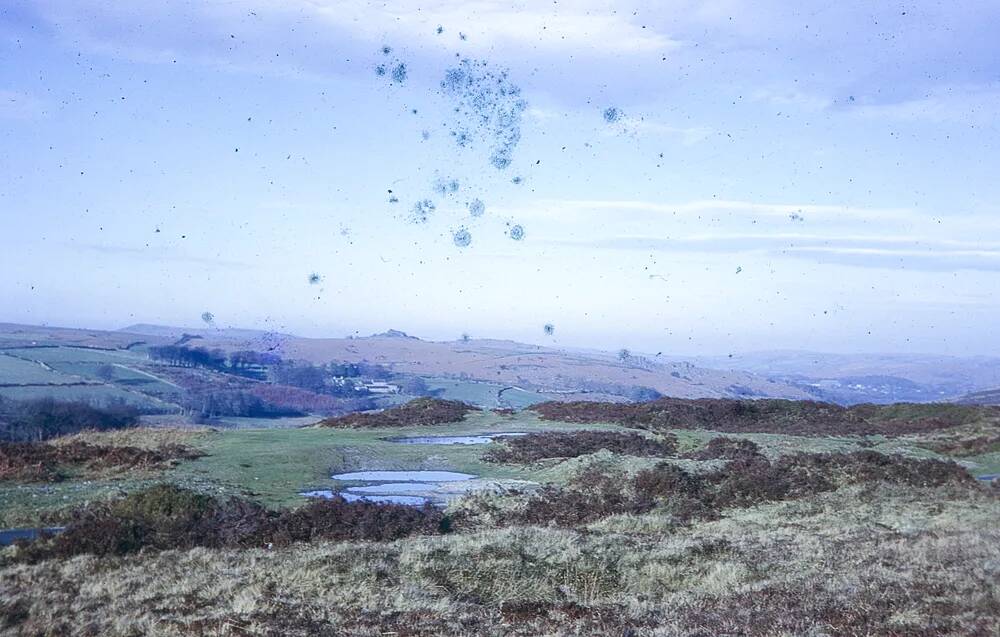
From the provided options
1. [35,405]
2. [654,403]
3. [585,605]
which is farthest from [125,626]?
[35,405]

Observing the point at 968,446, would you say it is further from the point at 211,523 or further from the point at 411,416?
the point at 211,523

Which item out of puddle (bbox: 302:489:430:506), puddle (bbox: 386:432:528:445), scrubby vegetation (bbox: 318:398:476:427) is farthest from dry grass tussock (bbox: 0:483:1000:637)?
scrubby vegetation (bbox: 318:398:476:427)

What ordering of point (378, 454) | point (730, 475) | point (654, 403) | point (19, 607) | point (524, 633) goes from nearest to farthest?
point (524, 633) → point (19, 607) → point (730, 475) → point (378, 454) → point (654, 403)

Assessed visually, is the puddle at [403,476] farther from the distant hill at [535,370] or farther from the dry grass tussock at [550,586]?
the distant hill at [535,370]

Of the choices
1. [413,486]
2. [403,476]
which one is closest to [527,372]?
[403,476]

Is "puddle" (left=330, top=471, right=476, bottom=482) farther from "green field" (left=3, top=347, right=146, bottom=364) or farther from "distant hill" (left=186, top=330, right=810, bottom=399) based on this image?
"green field" (left=3, top=347, right=146, bottom=364)

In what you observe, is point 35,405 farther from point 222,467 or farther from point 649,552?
point 649,552
